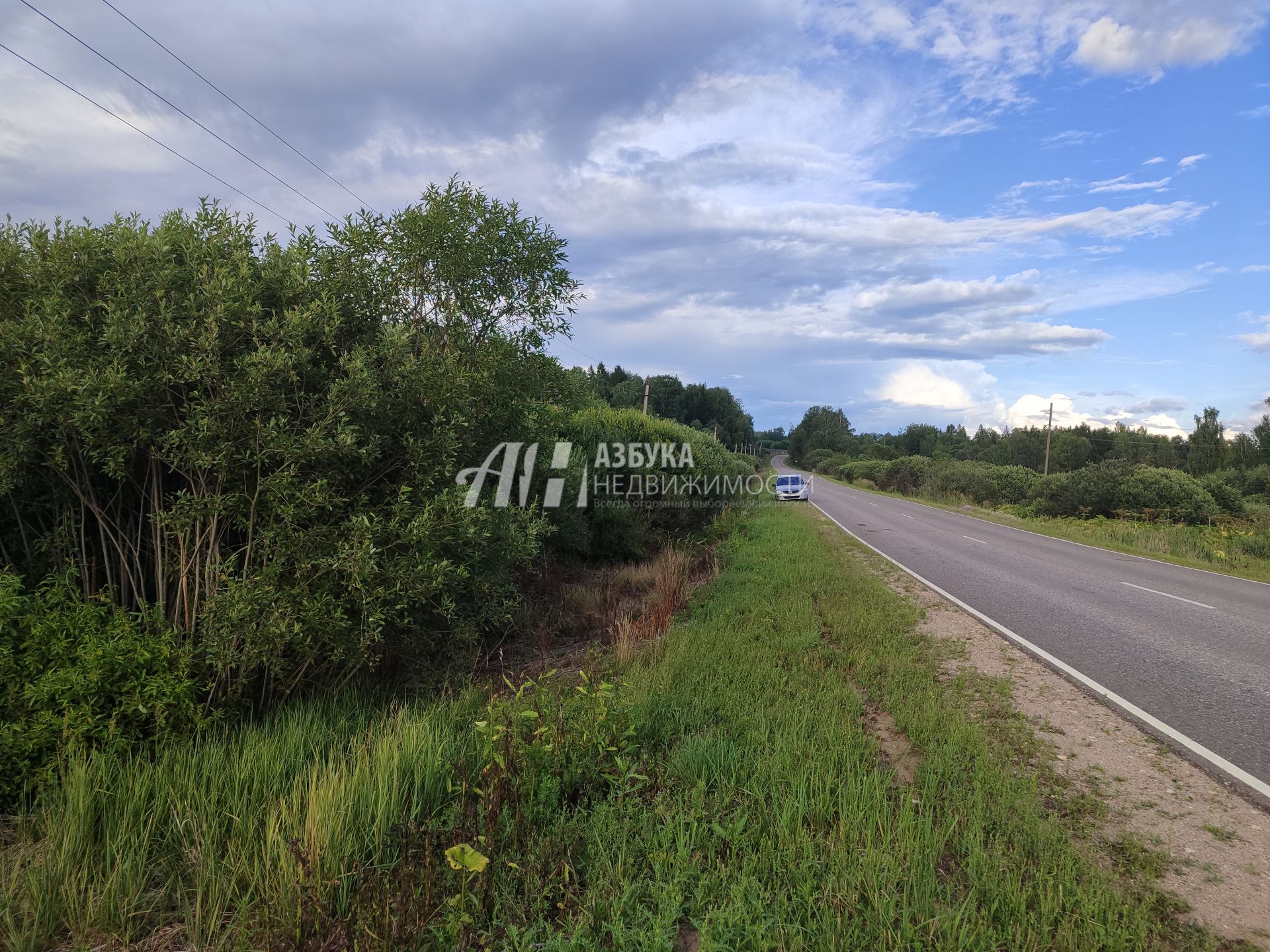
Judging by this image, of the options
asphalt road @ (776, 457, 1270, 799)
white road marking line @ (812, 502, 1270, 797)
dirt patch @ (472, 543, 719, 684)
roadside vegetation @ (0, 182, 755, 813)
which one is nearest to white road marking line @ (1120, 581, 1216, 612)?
asphalt road @ (776, 457, 1270, 799)

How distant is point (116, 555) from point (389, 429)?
244 centimetres

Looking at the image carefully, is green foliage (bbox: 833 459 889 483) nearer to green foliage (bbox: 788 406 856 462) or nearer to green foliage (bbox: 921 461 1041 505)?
green foliage (bbox: 921 461 1041 505)

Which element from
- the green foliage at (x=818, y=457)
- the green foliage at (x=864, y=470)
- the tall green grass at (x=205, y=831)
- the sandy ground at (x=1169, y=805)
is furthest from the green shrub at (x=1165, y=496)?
the green foliage at (x=818, y=457)

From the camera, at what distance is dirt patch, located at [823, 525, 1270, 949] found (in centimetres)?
293

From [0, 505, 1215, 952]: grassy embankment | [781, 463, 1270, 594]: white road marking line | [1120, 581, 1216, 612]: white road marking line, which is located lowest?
[0, 505, 1215, 952]: grassy embankment

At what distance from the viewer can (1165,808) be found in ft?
12.1

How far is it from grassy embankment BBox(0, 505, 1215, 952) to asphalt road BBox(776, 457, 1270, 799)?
60.1 inches

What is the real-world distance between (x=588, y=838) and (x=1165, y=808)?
341 cm

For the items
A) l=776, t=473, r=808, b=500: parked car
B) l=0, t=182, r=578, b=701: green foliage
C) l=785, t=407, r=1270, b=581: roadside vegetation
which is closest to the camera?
l=0, t=182, r=578, b=701: green foliage

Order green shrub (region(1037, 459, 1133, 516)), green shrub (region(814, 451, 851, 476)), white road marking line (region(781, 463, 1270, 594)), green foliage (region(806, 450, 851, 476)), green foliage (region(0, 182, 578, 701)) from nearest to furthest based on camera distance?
green foliage (region(0, 182, 578, 701)) < white road marking line (region(781, 463, 1270, 594)) < green shrub (region(1037, 459, 1133, 516)) < green foliage (region(806, 450, 851, 476)) < green shrub (region(814, 451, 851, 476))

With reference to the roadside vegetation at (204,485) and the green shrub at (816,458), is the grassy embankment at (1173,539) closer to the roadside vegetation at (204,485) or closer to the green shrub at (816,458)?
the roadside vegetation at (204,485)

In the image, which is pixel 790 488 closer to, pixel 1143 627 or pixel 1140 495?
pixel 1140 495

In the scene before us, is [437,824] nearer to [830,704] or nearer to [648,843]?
[648,843]

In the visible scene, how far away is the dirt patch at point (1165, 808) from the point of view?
115 inches
